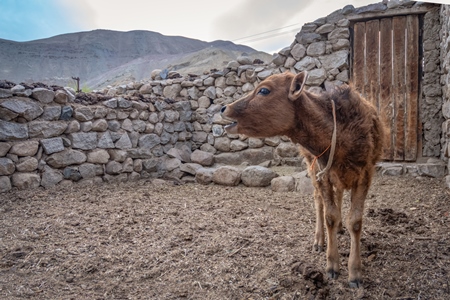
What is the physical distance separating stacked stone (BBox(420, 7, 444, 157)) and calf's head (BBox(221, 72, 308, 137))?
4.16m

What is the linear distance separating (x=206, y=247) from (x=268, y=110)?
1.34 metres

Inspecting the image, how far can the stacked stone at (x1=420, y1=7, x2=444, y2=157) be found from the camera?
4.91 m

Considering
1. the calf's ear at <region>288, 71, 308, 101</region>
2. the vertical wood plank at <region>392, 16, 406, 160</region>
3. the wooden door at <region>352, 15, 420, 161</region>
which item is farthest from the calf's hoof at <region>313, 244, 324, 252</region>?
the vertical wood plank at <region>392, 16, 406, 160</region>

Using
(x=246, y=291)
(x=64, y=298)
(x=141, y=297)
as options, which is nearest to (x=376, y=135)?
(x=246, y=291)

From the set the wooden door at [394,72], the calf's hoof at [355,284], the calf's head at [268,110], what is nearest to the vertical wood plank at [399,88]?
the wooden door at [394,72]

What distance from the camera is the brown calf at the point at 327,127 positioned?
1.94m

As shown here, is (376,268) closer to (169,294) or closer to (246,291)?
(246,291)

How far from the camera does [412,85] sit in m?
5.11

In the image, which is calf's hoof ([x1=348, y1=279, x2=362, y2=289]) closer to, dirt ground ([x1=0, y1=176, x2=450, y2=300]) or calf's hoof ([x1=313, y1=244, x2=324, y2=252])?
dirt ground ([x1=0, y1=176, x2=450, y2=300])

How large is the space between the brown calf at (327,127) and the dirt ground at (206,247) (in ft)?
1.26

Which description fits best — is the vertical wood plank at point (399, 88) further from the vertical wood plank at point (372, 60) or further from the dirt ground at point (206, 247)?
the dirt ground at point (206, 247)

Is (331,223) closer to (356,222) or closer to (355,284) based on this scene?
(356,222)

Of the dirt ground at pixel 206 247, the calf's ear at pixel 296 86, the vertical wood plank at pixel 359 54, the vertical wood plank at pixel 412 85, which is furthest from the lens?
the vertical wood plank at pixel 359 54

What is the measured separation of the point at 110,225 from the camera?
3.19m
